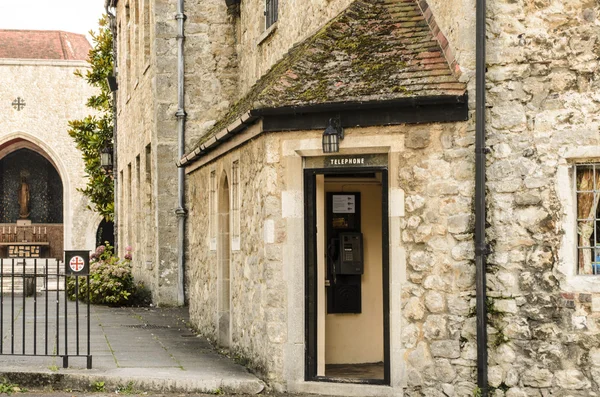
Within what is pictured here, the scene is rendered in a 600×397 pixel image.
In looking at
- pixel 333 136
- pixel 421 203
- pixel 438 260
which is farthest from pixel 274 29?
pixel 438 260

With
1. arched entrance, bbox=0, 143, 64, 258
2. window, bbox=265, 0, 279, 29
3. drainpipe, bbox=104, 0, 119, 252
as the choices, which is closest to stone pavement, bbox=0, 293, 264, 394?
window, bbox=265, 0, 279, 29

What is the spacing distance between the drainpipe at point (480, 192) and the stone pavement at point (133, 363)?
7.01 ft

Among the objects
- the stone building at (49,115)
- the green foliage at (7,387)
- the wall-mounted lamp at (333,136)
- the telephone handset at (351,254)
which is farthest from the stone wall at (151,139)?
the stone building at (49,115)

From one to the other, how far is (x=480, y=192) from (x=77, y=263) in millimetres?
4233

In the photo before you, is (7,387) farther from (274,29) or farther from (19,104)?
(19,104)

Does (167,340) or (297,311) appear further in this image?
(167,340)

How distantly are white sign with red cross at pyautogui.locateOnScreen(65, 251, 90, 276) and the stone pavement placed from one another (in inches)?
22.0

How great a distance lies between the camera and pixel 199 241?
13.9 meters

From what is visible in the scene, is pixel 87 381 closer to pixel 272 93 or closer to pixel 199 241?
pixel 272 93

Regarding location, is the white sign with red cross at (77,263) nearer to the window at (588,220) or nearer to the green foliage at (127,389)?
the green foliage at (127,389)

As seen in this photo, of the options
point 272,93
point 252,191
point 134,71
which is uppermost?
point 134,71

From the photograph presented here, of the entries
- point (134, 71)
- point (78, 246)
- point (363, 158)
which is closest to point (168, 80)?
point (134, 71)

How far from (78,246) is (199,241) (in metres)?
28.8

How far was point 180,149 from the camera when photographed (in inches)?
707
